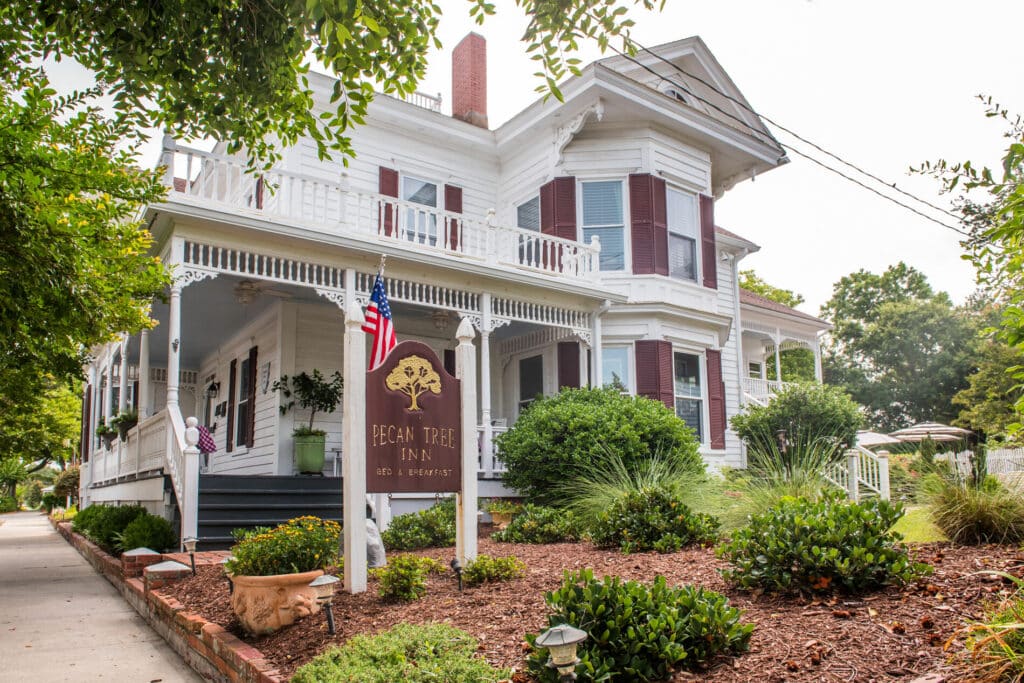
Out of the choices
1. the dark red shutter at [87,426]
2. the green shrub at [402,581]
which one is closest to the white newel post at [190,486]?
the green shrub at [402,581]

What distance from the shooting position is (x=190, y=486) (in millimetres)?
8789

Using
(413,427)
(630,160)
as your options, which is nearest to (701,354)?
(630,160)

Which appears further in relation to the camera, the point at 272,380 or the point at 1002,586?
the point at 272,380

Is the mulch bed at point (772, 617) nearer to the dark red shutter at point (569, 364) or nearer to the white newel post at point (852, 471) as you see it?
the dark red shutter at point (569, 364)

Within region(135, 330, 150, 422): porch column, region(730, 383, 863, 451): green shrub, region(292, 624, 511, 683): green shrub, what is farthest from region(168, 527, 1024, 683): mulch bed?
region(730, 383, 863, 451): green shrub

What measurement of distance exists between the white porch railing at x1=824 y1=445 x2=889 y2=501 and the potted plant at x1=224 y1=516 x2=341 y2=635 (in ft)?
39.8

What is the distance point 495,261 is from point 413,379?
22.7 ft

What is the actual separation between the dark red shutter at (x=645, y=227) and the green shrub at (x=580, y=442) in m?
4.00

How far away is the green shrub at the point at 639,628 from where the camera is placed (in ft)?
12.3

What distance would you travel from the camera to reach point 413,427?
6.45 metres

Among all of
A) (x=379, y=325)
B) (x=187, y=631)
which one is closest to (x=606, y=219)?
(x=379, y=325)

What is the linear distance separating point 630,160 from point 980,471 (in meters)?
10.1

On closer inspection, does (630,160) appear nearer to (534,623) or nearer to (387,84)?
(387,84)

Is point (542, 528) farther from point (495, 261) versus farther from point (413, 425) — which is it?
point (495, 261)
